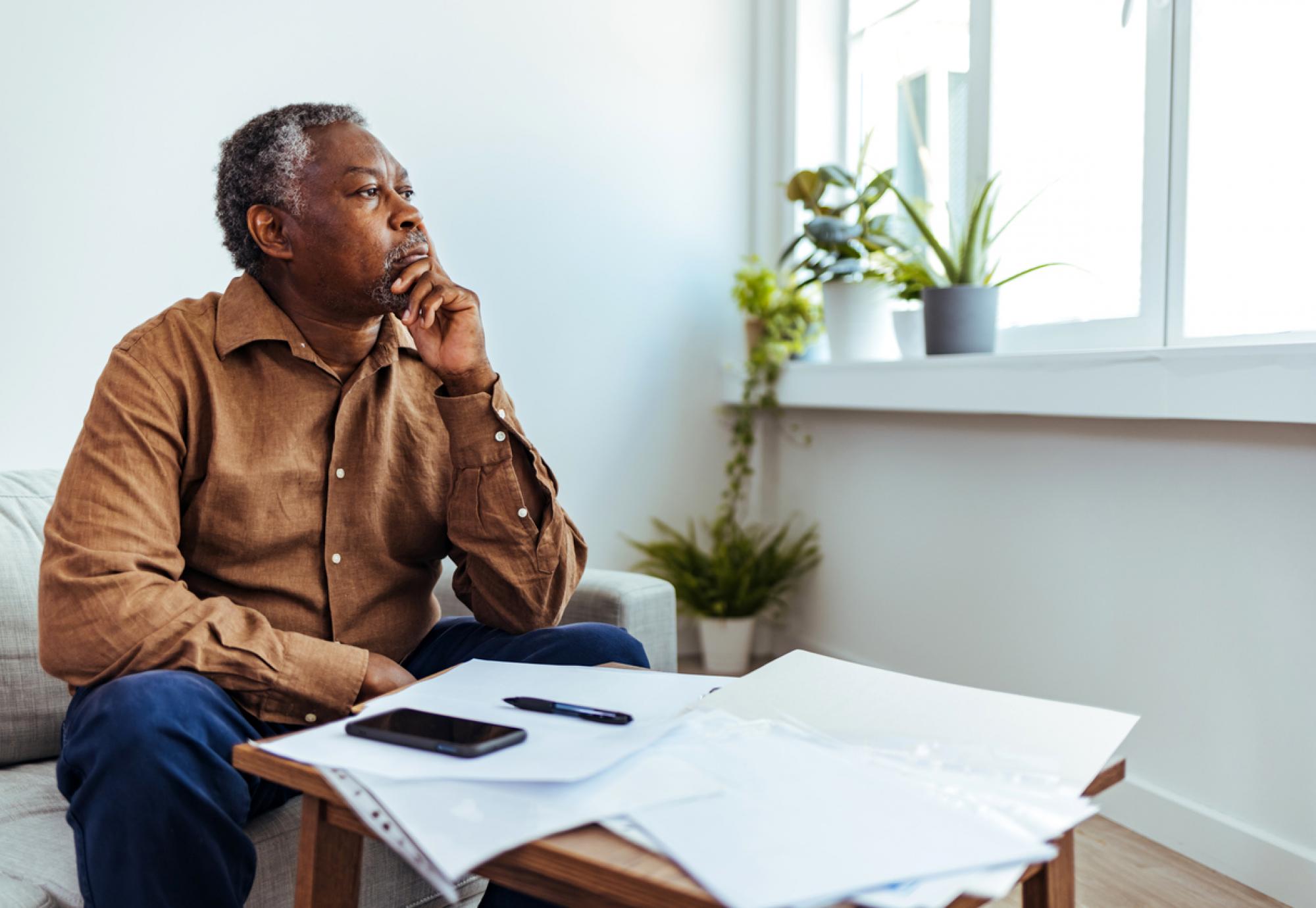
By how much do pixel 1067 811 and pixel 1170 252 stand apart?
5.08ft

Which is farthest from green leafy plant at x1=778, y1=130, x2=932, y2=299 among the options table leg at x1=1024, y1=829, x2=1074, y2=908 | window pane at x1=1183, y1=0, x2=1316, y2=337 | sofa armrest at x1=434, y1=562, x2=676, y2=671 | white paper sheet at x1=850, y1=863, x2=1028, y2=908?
white paper sheet at x1=850, y1=863, x2=1028, y2=908

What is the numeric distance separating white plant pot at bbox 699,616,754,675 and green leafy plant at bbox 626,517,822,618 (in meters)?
0.03

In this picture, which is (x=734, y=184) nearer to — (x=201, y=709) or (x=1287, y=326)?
(x=1287, y=326)

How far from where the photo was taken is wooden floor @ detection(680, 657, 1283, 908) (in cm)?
170

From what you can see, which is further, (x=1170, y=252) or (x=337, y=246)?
(x=1170, y=252)

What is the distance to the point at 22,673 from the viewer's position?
4.83 ft

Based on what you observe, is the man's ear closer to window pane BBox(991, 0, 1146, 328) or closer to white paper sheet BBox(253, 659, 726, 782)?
white paper sheet BBox(253, 659, 726, 782)

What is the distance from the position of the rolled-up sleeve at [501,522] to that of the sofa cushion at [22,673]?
1.86 ft

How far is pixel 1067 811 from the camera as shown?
68 cm

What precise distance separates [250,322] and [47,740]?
0.66 metres

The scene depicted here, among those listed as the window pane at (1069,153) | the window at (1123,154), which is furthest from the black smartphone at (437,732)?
the window pane at (1069,153)

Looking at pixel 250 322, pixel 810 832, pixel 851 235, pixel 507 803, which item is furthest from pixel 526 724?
pixel 851 235

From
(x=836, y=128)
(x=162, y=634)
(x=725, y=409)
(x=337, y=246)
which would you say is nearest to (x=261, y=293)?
(x=337, y=246)

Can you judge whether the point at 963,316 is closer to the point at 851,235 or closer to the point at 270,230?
the point at 851,235
